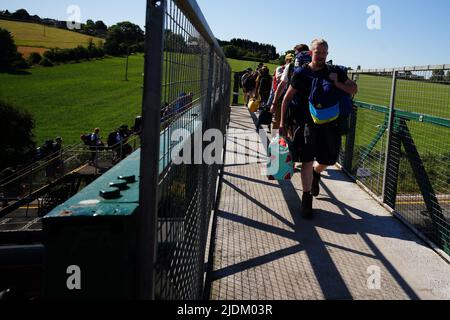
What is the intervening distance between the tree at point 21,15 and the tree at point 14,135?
66309 mm

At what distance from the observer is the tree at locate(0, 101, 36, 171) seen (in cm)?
3030

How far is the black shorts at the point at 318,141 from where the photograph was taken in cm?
473

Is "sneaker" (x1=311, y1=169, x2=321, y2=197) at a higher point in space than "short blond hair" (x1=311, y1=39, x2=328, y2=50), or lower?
lower

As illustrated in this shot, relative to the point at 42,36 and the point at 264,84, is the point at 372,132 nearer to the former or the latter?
the point at 264,84

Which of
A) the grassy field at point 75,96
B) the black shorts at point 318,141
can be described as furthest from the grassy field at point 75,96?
the black shorts at point 318,141

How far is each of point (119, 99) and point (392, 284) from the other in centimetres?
6507

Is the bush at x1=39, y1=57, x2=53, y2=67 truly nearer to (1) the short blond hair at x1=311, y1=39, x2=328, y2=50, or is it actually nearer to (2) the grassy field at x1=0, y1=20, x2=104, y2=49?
(2) the grassy field at x1=0, y1=20, x2=104, y2=49

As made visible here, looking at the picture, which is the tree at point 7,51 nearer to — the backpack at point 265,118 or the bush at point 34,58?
the bush at point 34,58

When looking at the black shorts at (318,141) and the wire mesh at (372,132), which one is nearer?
the black shorts at (318,141)

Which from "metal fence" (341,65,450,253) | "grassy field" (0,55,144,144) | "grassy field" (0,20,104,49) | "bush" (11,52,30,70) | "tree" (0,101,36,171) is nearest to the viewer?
"metal fence" (341,65,450,253)

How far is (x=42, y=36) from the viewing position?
9088 cm

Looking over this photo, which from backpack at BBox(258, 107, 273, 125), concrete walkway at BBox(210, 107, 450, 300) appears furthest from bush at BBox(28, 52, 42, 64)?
concrete walkway at BBox(210, 107, 450, 300)

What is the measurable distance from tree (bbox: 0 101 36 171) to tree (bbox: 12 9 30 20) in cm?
6631
